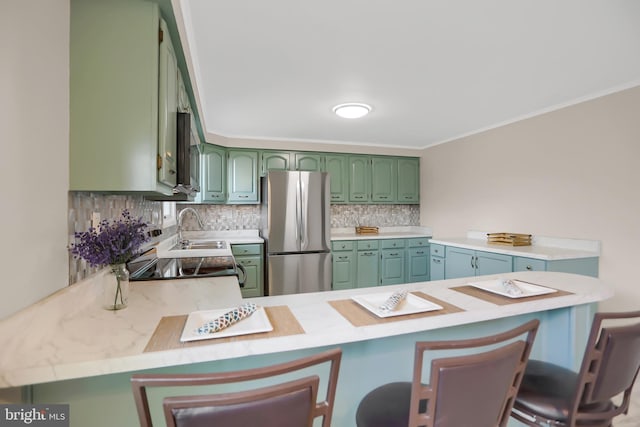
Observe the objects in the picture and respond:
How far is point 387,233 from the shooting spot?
5031mm

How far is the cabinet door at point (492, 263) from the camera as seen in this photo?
2.91 metres

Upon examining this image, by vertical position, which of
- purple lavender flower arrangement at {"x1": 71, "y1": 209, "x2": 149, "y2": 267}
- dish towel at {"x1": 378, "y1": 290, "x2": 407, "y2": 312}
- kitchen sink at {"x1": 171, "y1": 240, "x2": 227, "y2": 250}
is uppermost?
purple lavender flower arrangement at {"x1": 71, "y1": 209, "x2": 149, "y2": 267}

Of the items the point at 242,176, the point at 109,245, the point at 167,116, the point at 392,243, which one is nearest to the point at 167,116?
the point at 167,116

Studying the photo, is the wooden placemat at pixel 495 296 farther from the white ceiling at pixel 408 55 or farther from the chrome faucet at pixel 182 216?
the chrome faucet at pixel 182 216

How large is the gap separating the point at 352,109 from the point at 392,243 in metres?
2.27

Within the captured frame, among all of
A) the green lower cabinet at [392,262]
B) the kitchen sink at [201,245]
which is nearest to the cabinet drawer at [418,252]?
the green lower cabinet at [392,262]

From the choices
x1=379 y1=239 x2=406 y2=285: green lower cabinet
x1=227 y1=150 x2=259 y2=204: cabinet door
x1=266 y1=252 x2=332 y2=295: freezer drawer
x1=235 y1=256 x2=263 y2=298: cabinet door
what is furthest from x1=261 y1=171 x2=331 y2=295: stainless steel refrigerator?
x1=379 y1=239 x2=406 y2=285: green lower cabinet

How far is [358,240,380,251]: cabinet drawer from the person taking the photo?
172 inches

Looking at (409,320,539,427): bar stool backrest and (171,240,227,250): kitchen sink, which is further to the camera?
(171,240,227,250): kitchen sink

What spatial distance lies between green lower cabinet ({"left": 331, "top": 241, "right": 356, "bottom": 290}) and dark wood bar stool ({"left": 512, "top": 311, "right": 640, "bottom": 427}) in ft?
10.3

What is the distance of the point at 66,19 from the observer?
1.18 meters

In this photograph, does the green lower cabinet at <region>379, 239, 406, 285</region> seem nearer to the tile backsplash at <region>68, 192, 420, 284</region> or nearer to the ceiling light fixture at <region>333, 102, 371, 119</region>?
the tile backsplash at <region>68, 192, 420, 284</region>

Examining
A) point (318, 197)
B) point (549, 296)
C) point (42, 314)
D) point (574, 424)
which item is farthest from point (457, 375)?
point (318, 197)

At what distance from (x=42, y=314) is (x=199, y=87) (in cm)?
217
